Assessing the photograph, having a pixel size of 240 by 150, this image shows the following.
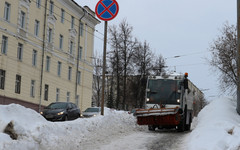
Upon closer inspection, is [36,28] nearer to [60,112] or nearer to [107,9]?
[60,112]

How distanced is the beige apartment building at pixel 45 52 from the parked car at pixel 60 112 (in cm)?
973

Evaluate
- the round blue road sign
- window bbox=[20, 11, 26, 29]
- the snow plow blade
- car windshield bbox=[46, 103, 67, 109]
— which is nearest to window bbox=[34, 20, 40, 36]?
window bbox=[20, 11, 26, 29]

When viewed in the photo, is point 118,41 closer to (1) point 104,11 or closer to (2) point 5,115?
(1) point 104,11

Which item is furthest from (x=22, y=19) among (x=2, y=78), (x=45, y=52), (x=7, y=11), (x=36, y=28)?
(x=2, y=78)

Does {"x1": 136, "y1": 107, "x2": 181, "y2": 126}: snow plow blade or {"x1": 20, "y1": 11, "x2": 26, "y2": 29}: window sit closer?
{"x1": 136, "y1": 107, "x2": 181, "y2": 126}: snow plow blade

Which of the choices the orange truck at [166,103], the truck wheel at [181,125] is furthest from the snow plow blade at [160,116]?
the truck wheel at [181,125]

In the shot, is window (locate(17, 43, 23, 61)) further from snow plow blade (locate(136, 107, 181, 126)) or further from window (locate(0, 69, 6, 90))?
snow plow blade (locate(136, 107, 181, 126))

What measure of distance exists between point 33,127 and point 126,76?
3383 centimetres

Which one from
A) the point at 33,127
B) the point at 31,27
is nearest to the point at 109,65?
the point at 31,27

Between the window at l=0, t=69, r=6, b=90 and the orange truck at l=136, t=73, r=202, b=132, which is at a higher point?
the window at l=0, t=69, r=6, b=90

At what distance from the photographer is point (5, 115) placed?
9727 mm

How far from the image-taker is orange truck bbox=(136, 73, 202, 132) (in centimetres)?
1616

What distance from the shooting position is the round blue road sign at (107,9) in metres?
15.2

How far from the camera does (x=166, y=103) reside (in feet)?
55.5
